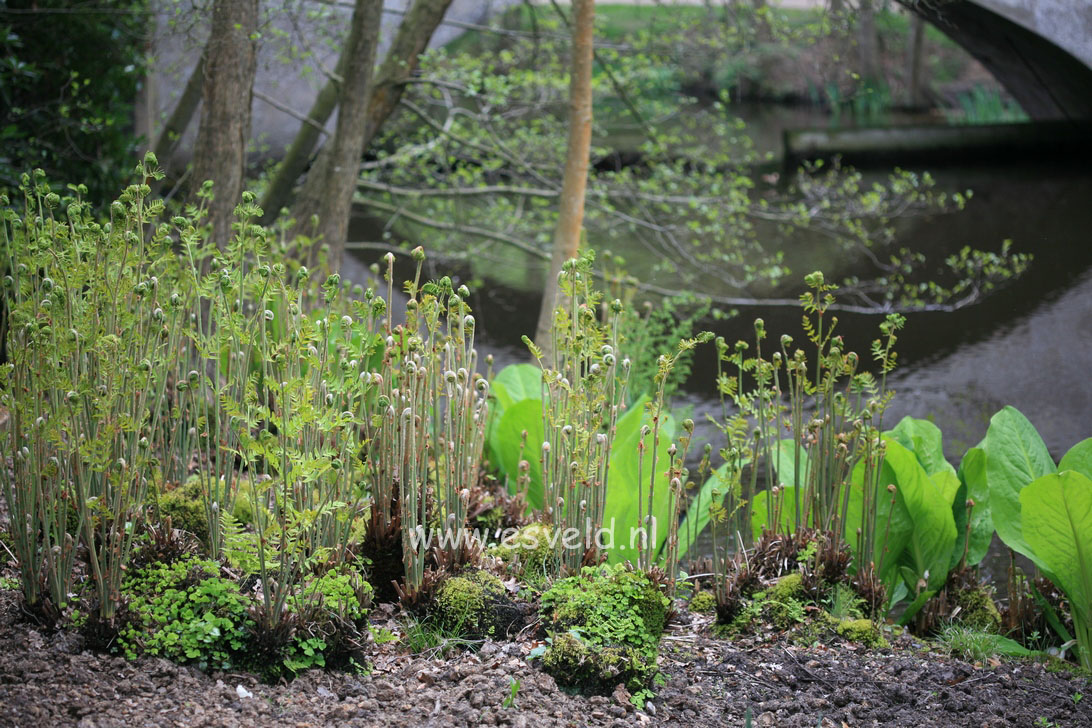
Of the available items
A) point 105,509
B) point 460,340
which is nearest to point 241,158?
point 460,340

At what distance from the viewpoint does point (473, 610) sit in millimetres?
2293

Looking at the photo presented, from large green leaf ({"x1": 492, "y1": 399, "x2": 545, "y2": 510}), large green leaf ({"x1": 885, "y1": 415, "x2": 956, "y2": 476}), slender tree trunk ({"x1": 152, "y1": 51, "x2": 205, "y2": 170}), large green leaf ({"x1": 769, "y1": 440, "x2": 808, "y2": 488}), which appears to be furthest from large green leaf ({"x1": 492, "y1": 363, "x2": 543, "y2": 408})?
slender tree trunk ({"x1": 152, "y1": 51, "x2": 205, "y2": 170})

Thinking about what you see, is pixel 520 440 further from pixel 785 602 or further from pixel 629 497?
pixel 785 602

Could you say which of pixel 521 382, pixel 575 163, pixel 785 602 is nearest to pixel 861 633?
pixel 785 602

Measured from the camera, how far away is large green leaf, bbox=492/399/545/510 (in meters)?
3.26

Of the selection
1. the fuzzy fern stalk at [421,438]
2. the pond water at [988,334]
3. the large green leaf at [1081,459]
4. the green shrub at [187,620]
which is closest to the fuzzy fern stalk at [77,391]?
the green shrub at [187,620]

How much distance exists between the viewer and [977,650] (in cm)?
268

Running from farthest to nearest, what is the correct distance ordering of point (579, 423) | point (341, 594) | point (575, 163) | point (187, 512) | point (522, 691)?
point (575, 163)
point (187, 512)
point (579, 423)
point (341, 594)
point (522, 691)

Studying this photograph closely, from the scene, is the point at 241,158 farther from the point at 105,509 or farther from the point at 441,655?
the point at 441,655

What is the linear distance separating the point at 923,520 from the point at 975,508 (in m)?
0.36

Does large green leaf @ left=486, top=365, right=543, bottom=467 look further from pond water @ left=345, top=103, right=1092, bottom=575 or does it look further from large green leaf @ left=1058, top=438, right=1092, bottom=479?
large green leaf @ left=1058, top=438, right=1092, bottom=479

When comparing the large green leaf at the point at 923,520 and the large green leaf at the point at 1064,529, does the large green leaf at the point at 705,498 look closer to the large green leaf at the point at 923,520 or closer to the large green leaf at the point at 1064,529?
the large green leaf at the point at 923,520

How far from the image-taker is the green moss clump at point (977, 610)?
9.68ft

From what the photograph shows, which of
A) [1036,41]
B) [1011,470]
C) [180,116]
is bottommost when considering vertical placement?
[1011,470]
